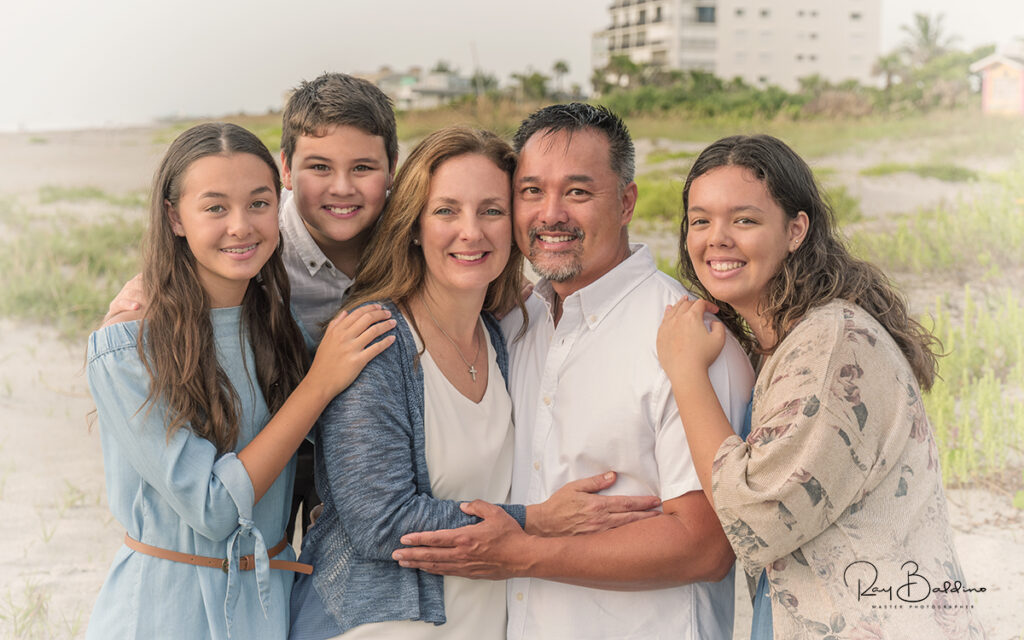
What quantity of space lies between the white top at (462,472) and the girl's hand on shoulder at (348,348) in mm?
127

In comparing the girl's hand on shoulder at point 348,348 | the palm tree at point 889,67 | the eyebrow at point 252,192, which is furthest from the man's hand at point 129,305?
the palm tree at point 889,67

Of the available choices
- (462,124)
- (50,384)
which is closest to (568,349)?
(462,124)

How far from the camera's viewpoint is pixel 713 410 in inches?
93.7

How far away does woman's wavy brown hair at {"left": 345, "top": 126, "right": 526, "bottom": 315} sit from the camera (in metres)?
2.64

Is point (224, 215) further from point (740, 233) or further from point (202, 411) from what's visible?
point (740, 233)

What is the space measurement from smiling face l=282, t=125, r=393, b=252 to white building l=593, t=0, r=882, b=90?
2816 cm

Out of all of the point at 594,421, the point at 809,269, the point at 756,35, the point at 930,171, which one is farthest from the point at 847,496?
the point at 756,35

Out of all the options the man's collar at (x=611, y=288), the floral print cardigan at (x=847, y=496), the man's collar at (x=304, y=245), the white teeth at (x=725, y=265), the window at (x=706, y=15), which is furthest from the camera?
the window at (x=706, y=15)

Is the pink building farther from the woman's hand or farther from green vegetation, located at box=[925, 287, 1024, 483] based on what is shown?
the woman's hand

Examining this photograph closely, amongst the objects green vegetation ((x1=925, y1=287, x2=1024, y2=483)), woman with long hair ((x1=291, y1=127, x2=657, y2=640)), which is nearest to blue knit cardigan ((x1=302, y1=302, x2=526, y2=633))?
woman with long hair ((x1=291, y1=127, x2=657, y2=640))

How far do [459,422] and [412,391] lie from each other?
18cm

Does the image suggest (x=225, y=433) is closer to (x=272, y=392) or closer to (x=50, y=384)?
(x=272, y=392)

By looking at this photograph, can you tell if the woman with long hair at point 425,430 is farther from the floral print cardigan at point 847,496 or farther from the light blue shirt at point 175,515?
the floral print cardigan at point 847,496

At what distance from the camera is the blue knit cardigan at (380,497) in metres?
2.40
